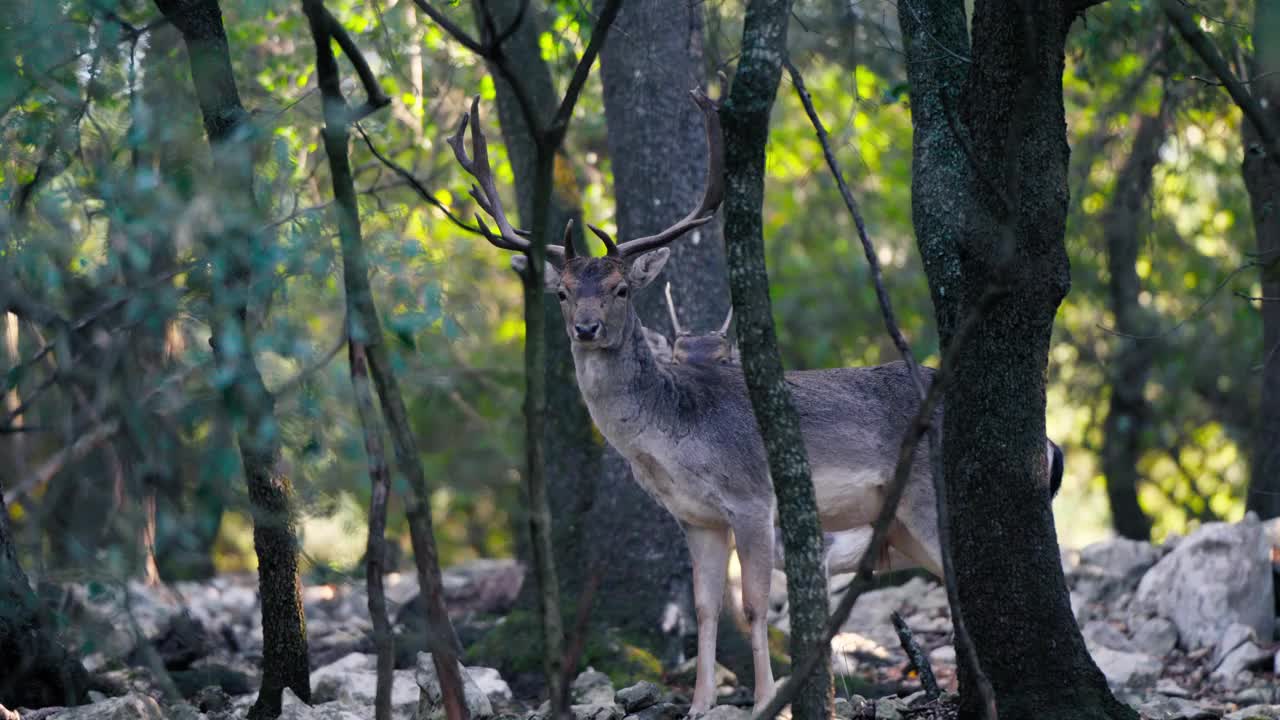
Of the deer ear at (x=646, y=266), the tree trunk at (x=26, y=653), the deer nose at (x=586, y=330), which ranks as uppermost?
the deer ear at (x=646, y=266)

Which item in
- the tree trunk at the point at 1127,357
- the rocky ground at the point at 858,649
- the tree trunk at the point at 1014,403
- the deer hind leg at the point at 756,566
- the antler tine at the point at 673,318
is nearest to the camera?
the tree trunk at the point at 1014,403

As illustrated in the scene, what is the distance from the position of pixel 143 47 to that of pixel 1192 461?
59.0 ft

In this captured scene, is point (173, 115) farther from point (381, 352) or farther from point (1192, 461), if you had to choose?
point (1192, 461)

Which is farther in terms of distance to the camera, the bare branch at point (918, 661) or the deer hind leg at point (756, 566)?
the deer hind leg at point (756, 566)

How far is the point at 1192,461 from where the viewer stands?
21.6m

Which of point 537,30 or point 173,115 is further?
point 537,30

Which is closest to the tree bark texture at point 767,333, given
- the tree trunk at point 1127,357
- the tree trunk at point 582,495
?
the tree trunk at point 582,495

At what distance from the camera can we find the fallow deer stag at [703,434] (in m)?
8.37

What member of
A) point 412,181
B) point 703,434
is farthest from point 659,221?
point 412,181

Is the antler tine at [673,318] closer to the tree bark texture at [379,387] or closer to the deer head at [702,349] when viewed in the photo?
the deer head at [702,349]

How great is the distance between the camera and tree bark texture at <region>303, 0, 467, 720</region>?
17.2ft

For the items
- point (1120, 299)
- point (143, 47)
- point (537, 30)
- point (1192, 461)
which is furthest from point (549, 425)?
point (1192, 461)

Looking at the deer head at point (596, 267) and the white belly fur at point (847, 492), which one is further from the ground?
the deer head at point (596, 267)

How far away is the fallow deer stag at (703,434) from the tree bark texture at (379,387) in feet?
8.54
